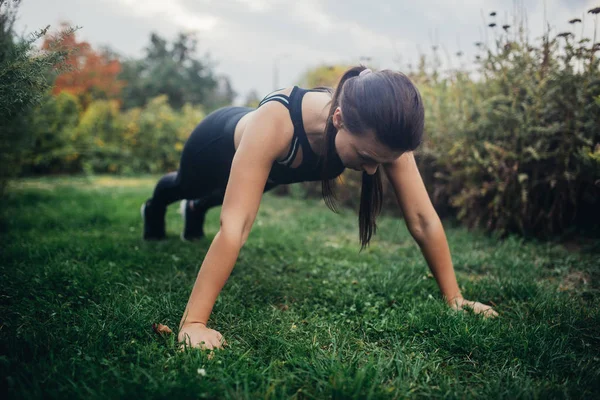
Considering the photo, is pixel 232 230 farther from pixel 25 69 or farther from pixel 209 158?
pixel 25 69

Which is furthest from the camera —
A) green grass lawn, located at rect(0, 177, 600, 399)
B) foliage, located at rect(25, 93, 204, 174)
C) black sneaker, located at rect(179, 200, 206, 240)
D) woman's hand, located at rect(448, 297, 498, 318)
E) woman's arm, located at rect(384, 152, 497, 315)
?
foliage, located at rect(25, 93, 204, 174)

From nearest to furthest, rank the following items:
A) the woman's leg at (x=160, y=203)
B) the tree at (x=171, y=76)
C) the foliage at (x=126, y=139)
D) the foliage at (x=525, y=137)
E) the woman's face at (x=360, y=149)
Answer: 1. the woman's face at (x=360, y=149)
2. the woman's leg at (x=160, y=203)
3. the foliage at (x=525, y=137)
4. the foliage at (x=126, y=139)
5. the tree at (x=171, y=76)

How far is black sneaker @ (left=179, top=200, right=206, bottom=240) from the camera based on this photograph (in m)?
3.36

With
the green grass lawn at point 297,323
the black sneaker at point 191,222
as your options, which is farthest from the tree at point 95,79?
the green grass lawn at point 297,323

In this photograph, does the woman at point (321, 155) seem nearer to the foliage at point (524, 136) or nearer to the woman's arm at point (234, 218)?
the woman's arm at point (234, 218)

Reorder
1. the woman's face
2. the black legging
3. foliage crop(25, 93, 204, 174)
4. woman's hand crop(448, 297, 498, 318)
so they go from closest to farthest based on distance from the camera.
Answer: the woman's face, woman's hand crop(448, 297, 498, 318), the black legging, foliage crop(25, 93, 204, 174)

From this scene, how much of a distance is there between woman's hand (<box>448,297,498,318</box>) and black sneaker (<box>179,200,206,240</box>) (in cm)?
214

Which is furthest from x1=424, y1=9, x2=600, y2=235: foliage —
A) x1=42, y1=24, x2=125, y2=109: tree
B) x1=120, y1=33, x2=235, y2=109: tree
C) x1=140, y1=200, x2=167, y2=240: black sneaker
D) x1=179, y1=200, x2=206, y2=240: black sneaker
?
x1=120, y1=33, x2=235, y2=109: tree

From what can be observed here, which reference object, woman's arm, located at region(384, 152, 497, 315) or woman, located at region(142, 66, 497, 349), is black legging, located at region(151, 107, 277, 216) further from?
woman's arm, located at region(384, 152, 497, 315)

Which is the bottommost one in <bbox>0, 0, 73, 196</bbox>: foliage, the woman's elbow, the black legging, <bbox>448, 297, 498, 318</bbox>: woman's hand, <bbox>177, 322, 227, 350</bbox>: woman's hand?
<bbox>448, 297, 498, 318</bbox>: woman's hand

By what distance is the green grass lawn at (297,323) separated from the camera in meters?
1.38

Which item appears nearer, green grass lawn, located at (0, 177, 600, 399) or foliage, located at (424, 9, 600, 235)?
green grass lawn, located at (0, 177, 600, 399)

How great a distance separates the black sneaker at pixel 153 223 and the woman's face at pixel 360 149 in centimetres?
205

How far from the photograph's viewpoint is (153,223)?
3357 mm
